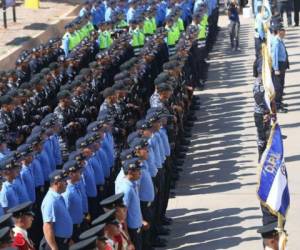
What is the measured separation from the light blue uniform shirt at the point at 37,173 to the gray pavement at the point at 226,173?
176cm

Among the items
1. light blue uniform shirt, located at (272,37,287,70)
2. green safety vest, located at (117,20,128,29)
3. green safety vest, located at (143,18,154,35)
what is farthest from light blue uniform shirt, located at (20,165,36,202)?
green safety vest, located at (117,20,128,29)

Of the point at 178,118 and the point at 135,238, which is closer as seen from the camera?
the point at 135,238

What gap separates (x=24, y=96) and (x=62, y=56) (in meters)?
5.26

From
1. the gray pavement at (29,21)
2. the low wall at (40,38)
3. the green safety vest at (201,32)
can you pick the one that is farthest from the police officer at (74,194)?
the gray pavement at (29,21)

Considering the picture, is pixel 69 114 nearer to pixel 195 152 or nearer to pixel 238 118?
pixel 195 152

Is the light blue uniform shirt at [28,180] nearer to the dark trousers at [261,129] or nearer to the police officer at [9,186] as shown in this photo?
the police officer at [9,186]

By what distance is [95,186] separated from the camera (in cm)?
1137

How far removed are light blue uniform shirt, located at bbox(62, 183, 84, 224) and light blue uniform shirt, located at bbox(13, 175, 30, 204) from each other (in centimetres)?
52

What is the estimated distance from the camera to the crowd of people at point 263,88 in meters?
8.73

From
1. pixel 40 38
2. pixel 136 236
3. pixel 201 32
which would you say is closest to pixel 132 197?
pixel 136 236

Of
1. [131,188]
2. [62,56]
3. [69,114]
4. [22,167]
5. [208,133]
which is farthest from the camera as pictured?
[62,56]

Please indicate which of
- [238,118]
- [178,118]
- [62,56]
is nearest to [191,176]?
[178,118]

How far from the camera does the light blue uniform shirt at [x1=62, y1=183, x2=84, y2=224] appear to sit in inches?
404

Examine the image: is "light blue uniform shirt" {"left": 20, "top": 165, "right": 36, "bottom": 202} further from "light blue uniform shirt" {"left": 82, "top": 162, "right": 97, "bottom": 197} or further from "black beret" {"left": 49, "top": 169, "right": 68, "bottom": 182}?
"black beret" {"left": 49, "top": 169, "right": 68, "bottom": 182}
